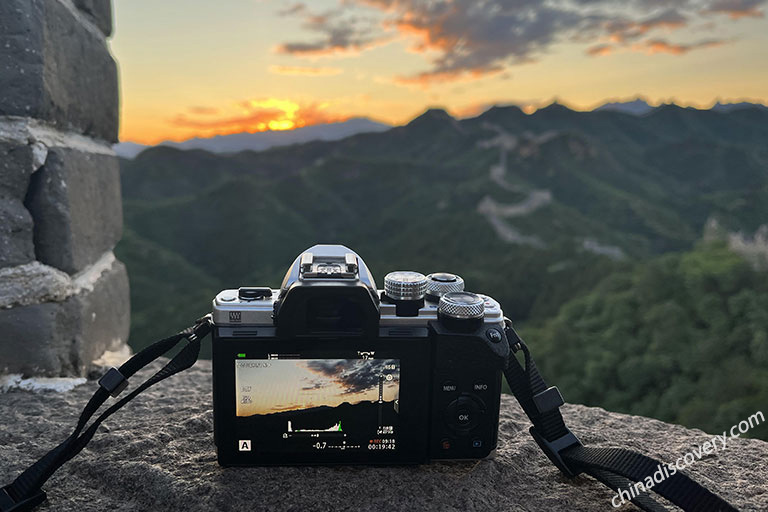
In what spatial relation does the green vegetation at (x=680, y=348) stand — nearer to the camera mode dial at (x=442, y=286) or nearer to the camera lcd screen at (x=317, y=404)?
the camera mode dial at (x=442, y=286)

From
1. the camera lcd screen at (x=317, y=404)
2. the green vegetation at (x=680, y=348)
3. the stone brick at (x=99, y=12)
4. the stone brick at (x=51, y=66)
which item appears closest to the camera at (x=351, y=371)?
the camera lcd screen at (x=317, y=404)

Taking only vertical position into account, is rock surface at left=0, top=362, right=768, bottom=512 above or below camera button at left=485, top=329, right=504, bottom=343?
below

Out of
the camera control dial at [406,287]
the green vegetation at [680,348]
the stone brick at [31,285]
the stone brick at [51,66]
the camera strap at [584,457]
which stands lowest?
the green vegetation at [680,348]

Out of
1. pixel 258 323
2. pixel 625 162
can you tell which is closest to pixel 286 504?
pixel 258 323

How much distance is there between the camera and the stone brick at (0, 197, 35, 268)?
4.30ft

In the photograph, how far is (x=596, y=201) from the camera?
33875mm

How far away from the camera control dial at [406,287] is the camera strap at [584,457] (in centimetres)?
23

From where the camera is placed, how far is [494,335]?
110cm

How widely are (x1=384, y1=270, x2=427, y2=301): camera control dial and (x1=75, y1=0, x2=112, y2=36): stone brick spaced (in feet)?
4.27

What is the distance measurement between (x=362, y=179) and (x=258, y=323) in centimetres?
4092

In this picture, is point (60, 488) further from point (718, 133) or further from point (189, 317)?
point (718, 133)

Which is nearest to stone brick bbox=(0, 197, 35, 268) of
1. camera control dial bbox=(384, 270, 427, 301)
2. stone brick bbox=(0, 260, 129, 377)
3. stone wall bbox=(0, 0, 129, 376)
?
stone wall bbox=(0, 0, 129, 376)

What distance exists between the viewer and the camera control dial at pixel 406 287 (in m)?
1.12

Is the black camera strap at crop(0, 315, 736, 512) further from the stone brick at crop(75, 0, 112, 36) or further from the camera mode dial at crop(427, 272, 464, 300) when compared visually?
the stone brick at crop(75, 0, 112, 36)
